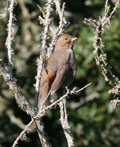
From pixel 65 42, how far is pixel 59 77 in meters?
0.64

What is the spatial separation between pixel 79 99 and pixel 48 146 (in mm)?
4926

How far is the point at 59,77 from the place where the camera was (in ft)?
22.7

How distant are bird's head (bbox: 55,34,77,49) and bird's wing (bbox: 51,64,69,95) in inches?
14.7

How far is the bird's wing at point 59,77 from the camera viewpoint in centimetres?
685

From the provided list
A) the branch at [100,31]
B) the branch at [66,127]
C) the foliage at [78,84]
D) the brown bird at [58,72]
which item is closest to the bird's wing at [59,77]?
the brown bird at [58,72]

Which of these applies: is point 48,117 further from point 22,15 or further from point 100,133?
point 22,15

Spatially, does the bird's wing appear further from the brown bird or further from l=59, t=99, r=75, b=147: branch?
l=59, t=99, r=75, b=147: branch

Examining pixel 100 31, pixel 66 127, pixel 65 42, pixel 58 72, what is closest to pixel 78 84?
pixel 65 42

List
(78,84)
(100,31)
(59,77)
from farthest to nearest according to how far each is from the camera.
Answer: (78,84) → (59,77) → (100,31)

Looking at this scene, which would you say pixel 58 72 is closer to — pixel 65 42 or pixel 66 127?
pixel 65 42

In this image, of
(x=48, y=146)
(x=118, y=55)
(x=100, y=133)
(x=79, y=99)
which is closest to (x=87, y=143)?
(x=100, y=133)

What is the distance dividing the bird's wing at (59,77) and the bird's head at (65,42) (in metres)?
0.37

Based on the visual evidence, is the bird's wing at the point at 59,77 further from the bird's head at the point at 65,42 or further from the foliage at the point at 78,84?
the foliage at the point at 78,84

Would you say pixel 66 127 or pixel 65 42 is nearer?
pixel 66 127
